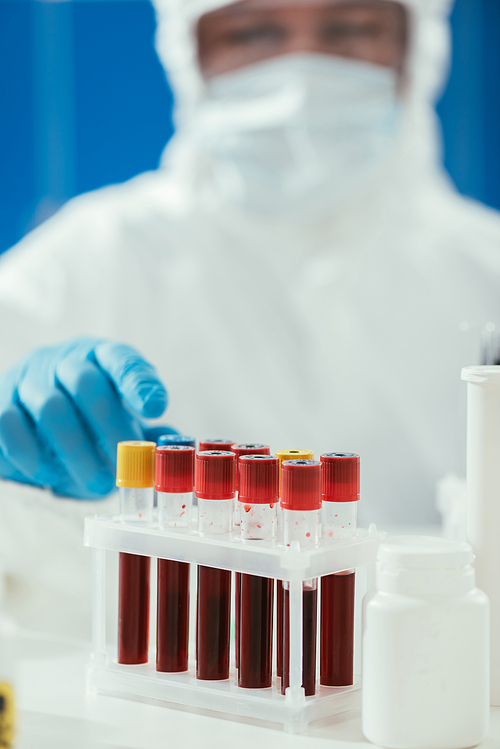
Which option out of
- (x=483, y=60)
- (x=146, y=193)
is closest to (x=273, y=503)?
(x=146, y=193)

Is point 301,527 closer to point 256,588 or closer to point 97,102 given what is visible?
point 256,588

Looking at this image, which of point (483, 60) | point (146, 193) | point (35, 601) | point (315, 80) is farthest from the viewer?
point (483, 60)

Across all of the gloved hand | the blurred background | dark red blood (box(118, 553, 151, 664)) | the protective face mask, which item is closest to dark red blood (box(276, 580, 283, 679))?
dark red blood (box(118, 553, 151, 664))

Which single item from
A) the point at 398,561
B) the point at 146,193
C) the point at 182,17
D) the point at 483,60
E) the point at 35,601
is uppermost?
the point at 483,60

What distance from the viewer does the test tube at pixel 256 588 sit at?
20.3 inches

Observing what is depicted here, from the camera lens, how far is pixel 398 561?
46 cm

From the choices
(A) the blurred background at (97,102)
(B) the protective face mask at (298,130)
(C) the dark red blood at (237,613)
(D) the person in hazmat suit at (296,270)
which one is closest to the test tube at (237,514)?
(C) the dark red blood at (237,613)

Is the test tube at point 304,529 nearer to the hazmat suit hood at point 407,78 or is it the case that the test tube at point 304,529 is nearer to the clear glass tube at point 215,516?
the clear glass tube at point 215,516

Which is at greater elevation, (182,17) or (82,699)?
(182,17)

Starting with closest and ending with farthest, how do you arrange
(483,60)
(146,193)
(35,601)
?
(35,601), (146,193), (483,60)

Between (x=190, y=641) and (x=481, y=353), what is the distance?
1.17 ft

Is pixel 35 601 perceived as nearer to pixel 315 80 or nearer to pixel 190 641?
pixel 190 641

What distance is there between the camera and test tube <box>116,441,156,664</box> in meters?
0.57

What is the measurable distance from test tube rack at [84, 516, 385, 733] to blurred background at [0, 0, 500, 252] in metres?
2.34
